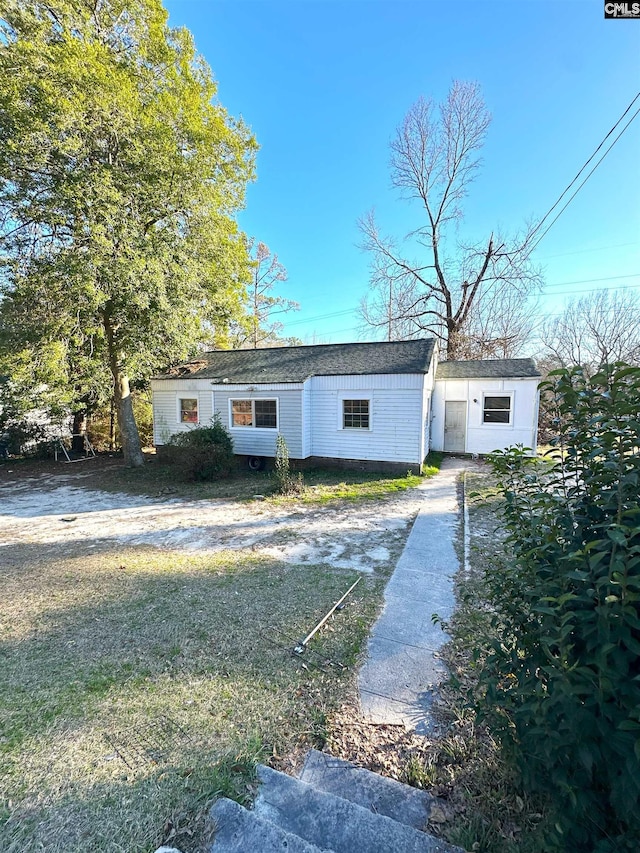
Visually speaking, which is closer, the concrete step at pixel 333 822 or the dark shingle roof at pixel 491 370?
the concrete step at pixel 333 822

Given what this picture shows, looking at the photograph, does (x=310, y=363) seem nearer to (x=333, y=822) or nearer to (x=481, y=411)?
(x=481, y=411)

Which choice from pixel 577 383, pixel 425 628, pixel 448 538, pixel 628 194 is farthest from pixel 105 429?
pixel 628 194

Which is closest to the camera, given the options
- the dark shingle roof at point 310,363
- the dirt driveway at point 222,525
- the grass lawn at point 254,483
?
the dirt driveway at point 222,525

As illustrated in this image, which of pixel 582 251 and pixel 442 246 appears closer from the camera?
pixel 582 251

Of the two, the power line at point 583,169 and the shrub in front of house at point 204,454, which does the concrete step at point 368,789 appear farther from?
the shrub in front of house at point 204,454

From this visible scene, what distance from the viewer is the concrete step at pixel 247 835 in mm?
1450

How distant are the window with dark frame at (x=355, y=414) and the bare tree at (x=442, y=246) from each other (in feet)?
35.7

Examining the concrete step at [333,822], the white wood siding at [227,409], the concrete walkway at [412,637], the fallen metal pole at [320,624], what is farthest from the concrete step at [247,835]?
the white wood siding at [227,409]

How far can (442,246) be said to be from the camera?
64.6ft

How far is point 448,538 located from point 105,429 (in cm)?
1567

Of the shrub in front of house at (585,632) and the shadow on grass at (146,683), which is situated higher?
the shrub in front of house at (585,632)

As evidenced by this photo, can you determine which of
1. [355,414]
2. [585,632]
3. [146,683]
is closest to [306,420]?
[355,414]

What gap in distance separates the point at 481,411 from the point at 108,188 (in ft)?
40.6

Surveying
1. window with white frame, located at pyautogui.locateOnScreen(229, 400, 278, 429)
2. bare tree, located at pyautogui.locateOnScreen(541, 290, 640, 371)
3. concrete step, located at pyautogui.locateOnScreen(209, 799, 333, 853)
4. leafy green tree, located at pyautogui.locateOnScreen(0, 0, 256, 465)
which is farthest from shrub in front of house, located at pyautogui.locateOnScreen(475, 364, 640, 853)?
bare tree, located at pyautogui.locateOnScreen(541, 290, 640, 371)
